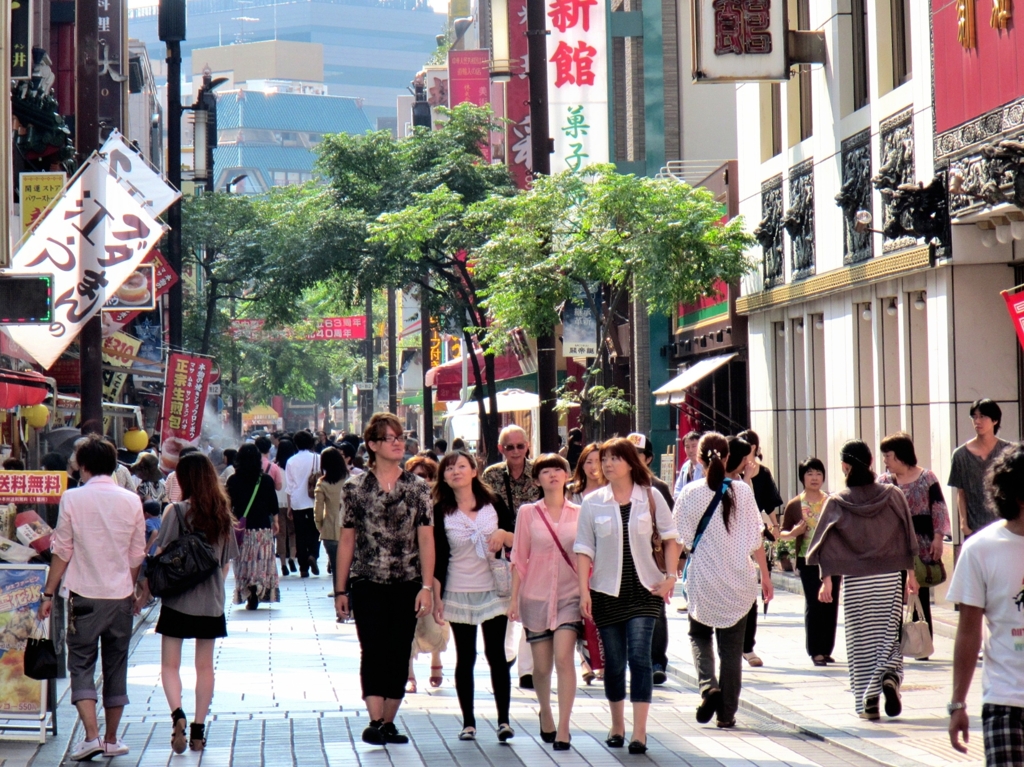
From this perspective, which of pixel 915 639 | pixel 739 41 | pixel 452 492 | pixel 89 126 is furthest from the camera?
pixel 739 41

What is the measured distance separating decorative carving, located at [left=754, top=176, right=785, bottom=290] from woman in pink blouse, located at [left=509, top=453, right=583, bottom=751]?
12407 millimetres

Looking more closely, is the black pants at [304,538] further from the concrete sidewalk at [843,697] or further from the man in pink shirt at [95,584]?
the man in pink shirt at [95,584]

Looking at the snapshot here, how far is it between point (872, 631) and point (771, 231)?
1257 centimetres

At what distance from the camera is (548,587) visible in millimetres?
9227

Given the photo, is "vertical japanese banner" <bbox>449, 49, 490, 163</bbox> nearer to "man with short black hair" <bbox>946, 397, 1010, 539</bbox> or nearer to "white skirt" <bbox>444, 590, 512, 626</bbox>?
"man with short black hair" <bbox>946, 397, 1010, 539</bbox>

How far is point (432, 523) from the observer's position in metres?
9.19

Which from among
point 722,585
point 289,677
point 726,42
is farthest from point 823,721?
point 726,42

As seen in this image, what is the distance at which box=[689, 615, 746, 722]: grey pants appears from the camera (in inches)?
374

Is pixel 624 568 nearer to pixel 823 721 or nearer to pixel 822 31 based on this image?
pixel 823 721

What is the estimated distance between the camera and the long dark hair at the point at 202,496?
29.6 feet

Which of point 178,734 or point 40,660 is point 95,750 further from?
point 40,660

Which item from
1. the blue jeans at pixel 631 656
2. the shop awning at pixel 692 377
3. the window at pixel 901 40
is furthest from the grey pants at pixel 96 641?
Result: the shop awning at pixel 692 377

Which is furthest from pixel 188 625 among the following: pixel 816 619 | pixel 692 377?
pixel 692 377

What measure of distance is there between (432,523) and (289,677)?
3457 mm
